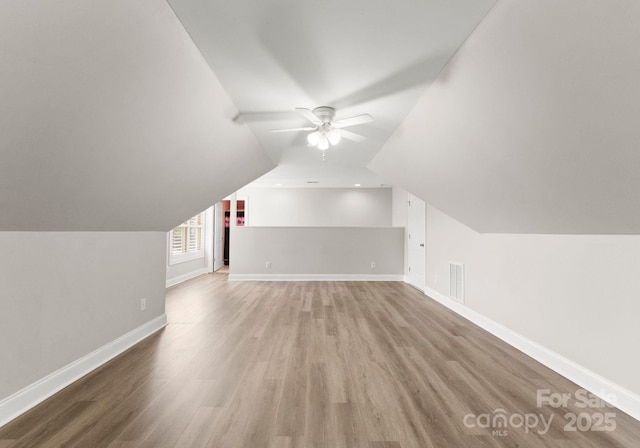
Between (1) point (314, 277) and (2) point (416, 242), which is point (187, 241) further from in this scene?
(2) point (416, 242)

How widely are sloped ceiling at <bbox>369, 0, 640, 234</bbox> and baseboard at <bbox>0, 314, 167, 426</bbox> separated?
11.6 ft

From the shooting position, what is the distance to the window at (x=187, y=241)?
6.78 m

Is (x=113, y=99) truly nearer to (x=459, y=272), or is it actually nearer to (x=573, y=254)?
(x=573, y=254)

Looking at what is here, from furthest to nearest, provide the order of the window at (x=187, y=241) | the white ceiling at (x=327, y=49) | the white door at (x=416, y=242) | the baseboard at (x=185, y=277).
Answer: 1. the window at (x=187, y=241)
2. the baseboard at (x=185, y=277)
3. the white door at (x=416, y=242)
4. the white ceiling at (x=327, y=49)

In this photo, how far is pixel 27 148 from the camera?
4.99 feet

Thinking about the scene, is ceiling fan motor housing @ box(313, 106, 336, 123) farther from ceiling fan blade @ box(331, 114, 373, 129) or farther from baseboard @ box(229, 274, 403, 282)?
baseboard @ box(229, 274, 403, 282)

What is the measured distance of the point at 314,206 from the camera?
8.74m

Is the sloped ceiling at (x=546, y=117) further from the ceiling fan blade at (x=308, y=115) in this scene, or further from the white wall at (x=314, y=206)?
the white wall at (x=314, y=206)

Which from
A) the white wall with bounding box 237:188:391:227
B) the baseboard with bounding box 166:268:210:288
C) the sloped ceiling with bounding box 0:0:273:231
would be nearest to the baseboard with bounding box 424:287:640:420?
the sloped ceiling with bounding box 0:0:273:231

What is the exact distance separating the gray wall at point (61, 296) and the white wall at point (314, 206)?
5425 millimetres

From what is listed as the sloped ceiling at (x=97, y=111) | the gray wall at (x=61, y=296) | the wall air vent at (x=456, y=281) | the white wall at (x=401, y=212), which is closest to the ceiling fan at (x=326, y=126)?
the sloped ceiling at (x=97, y=111)

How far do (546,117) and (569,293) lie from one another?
64.5 inches

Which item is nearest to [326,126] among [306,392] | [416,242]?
[306,392]

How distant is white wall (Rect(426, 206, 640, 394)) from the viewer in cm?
212
